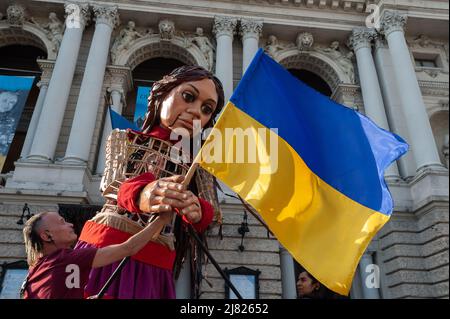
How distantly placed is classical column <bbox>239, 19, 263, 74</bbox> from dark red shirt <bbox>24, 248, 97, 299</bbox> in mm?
13753

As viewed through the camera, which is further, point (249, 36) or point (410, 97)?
point (249, 36)

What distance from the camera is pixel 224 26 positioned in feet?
52.3

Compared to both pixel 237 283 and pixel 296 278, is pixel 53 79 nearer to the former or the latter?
pixel 237 283

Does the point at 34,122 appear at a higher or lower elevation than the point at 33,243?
higher

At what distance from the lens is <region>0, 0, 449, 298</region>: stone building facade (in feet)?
35.8

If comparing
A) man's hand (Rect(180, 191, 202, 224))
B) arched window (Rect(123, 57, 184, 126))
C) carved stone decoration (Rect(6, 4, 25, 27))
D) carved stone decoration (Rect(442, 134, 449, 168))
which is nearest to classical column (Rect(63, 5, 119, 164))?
arched window (Rect(123, 57, 184, 126))

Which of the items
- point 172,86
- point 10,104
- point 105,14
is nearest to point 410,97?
point 105,14

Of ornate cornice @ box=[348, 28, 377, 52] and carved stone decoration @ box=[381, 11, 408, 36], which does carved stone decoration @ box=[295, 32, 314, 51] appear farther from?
carved stone decoration @ box=[381, 11, 408, 36]

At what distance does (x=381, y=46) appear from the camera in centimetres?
1658

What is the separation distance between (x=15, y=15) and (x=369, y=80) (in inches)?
597

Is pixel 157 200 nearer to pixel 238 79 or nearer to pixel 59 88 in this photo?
pixel 59 88

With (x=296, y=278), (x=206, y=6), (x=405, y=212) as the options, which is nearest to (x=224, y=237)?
(x=296, y=278)

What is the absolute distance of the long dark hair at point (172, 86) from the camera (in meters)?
3.03
